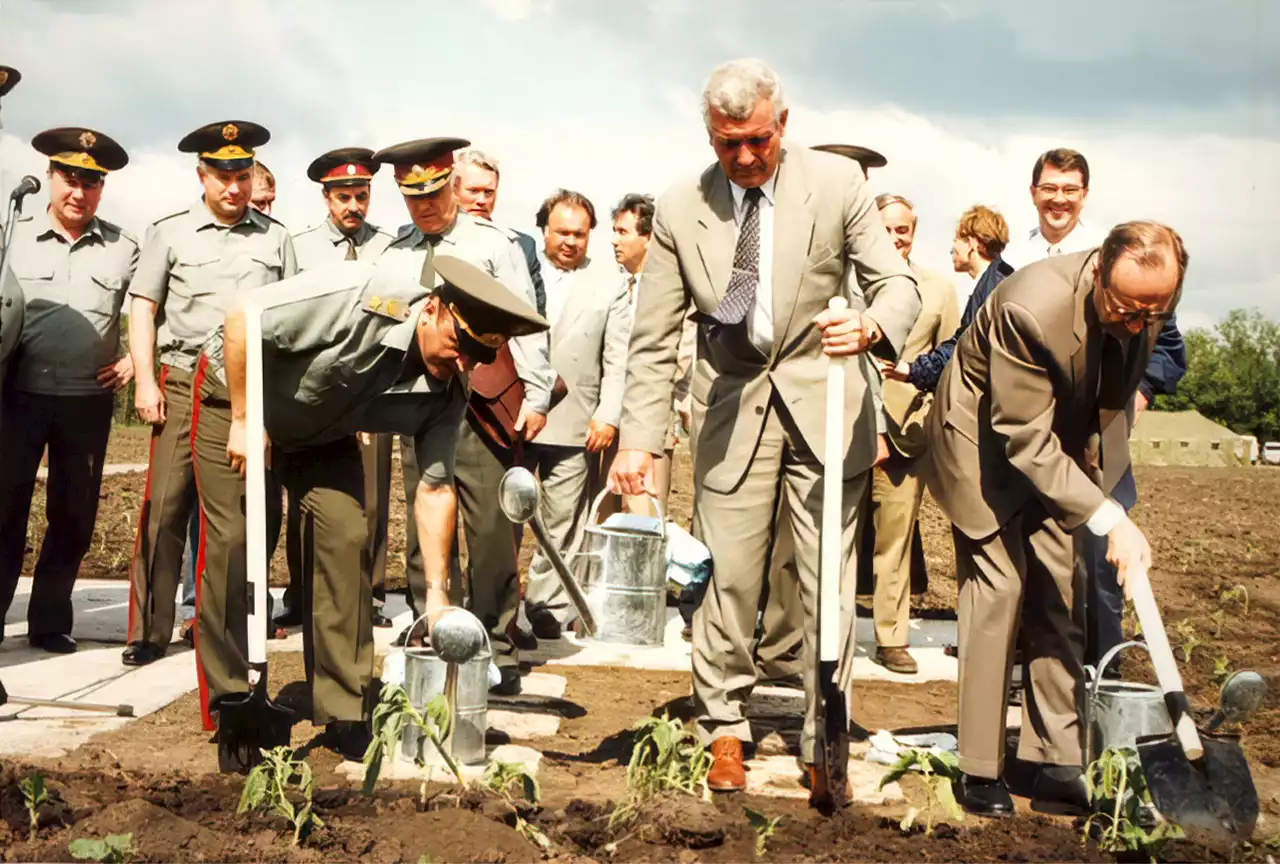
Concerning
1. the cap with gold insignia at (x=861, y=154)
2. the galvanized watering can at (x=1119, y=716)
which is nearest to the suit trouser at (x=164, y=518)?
the cap with gold insignia at (x=861, y=154)

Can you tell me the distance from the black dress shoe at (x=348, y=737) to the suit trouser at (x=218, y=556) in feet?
1.45

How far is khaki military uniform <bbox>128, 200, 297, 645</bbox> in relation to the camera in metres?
6.28

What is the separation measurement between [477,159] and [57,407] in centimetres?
238

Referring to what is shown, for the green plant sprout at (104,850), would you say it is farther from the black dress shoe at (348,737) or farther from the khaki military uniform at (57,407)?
the khaki military uniform at (57,407)

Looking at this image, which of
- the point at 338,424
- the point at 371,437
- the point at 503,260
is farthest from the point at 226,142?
the point at 371,437

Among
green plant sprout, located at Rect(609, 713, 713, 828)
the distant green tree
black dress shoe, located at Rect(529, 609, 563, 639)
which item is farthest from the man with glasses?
the distant green tree

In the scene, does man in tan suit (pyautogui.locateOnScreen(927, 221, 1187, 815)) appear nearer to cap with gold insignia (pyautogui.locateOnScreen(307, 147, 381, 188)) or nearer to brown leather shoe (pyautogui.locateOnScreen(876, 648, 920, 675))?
brown leather shoe (pyautogui.locateOnScreen(876, 648, 920, 675))

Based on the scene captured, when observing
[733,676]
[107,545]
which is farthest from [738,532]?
[107,545]

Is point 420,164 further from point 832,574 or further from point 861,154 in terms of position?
point 832,574

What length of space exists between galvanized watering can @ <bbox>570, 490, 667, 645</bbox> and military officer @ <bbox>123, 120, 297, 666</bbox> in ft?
7.75

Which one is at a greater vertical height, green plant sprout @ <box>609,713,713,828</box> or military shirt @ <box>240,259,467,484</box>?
military shirt @ <box>240,259,467,484</box>

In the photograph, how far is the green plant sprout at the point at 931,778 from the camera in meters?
3.98

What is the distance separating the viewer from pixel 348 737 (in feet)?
16.4

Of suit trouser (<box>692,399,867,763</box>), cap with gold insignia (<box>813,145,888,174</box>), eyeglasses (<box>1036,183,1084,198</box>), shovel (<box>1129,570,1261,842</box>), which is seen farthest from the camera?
cap with gold insignia (<box>813,145,888,174</box>)
